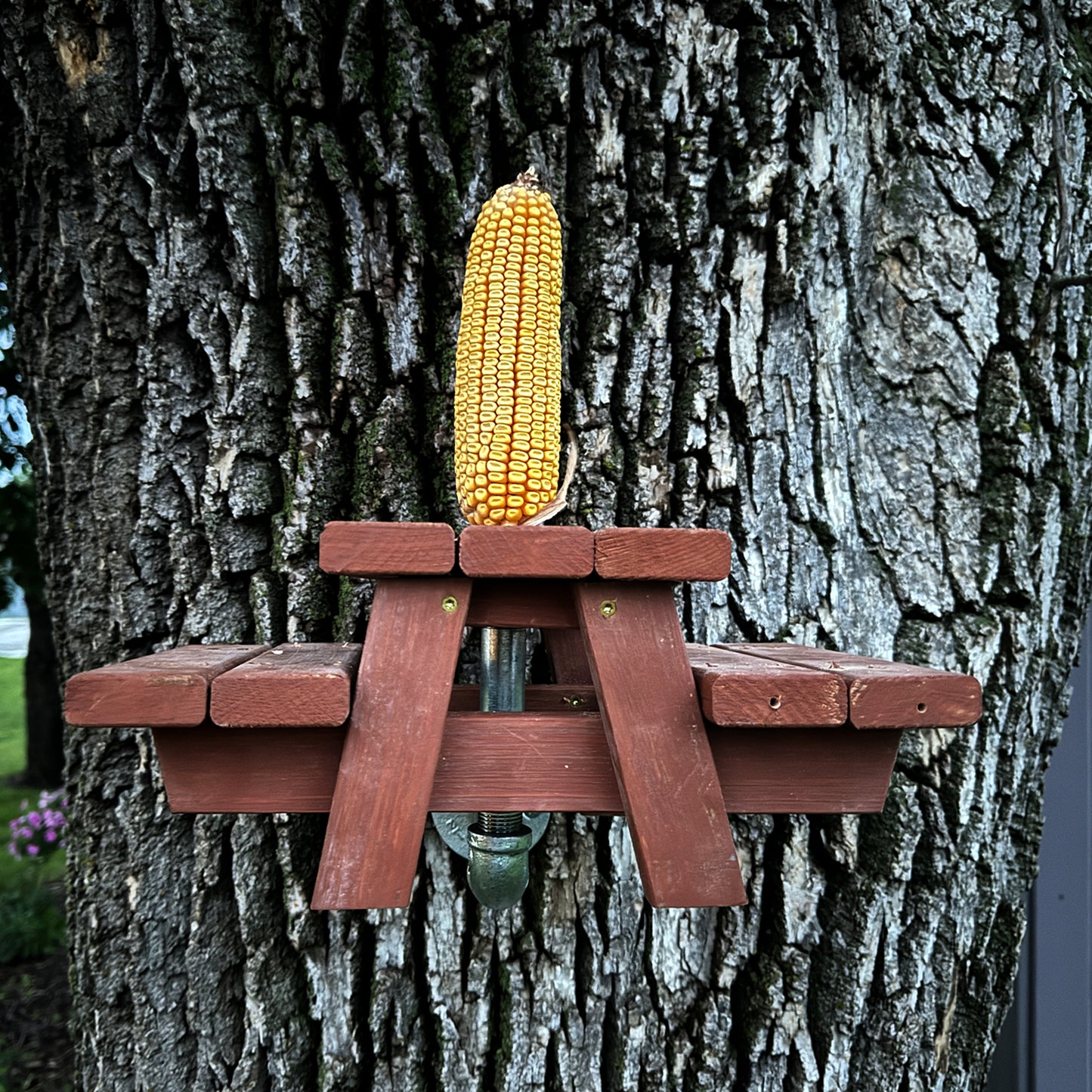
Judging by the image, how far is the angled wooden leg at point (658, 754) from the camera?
28.3 inches

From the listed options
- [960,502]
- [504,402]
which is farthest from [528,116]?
[960,502]

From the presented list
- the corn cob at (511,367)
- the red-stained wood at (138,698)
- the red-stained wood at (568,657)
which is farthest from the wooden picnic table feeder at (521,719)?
the red-stained wood at (568,657)

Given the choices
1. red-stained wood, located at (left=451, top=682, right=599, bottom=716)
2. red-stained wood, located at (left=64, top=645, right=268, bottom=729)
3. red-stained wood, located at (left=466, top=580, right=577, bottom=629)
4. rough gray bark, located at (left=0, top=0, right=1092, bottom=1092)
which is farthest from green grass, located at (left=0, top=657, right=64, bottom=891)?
red-stained wood, located at (left=466, top=580, right=577, bottom=629)

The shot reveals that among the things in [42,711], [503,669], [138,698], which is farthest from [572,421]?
[42,711]

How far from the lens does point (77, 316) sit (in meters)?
1.24

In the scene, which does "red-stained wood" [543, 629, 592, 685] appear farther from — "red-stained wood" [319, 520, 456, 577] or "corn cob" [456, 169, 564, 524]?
"red-stained wood" [319, 520, 456, 577]

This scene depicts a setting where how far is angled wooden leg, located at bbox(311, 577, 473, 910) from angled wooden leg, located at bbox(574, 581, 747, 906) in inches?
5.1

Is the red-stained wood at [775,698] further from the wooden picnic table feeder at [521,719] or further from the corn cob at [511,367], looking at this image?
the corn cob at [511,367]

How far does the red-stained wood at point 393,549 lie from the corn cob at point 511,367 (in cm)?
14

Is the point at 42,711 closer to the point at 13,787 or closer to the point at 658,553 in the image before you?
the point at 13,787

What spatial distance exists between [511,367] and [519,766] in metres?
0.38

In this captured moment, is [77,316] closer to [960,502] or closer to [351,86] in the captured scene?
[351,86]

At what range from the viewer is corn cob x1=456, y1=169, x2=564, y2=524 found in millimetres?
806

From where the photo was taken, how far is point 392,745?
71 centimetres
